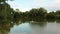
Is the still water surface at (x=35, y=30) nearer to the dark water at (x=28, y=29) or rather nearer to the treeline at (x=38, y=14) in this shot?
the dark water at (x=28, y=29)

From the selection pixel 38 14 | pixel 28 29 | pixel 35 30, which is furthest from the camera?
pixel 38 14

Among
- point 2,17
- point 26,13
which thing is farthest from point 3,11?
point 26,13

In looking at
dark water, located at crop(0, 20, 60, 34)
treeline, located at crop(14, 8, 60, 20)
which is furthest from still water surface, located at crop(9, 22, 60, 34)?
treeline, located at crop(14, 8, 60, 20)

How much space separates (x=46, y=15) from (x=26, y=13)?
39.8 ft

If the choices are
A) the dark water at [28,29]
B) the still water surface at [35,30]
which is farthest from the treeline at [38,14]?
the still water surface at [35,30]

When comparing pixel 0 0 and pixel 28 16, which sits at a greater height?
pixel 0 0

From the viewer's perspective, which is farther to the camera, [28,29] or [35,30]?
[28,29]

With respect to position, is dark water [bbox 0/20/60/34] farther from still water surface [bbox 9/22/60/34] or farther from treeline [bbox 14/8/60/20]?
treeline [bbox 14/8/60/20]

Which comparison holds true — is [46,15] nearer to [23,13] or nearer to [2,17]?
[23,13]

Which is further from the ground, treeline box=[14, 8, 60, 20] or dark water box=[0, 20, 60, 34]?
dark water box=[0, 20, 60, 34]

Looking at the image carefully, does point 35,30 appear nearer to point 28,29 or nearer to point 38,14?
point 28,29

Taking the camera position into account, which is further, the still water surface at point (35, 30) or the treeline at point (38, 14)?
the treeline at point (38, 14)

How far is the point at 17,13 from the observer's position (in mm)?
87625

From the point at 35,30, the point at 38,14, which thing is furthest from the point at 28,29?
the point at 38,14
